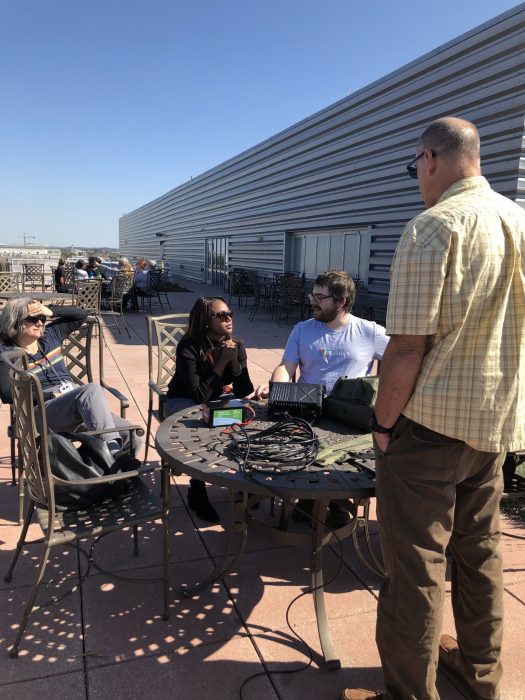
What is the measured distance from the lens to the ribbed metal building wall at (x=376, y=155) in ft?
23.0

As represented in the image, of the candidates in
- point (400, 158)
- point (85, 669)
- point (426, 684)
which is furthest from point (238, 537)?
point (400, 158)

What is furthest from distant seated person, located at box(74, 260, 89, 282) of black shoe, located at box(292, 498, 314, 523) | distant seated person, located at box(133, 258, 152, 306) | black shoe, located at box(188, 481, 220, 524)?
black shoe, located at box(292, 498, 314, 523)

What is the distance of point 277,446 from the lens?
2090mm

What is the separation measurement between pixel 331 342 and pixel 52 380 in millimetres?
1836

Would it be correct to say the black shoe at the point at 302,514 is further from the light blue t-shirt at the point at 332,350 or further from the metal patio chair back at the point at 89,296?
the metal patio chair back at the point at 89,296

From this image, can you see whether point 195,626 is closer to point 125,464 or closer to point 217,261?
point 125,464

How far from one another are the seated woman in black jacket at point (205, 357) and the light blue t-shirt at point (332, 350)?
0.37 meters

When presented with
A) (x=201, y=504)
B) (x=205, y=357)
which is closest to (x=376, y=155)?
(x=205, y=357)

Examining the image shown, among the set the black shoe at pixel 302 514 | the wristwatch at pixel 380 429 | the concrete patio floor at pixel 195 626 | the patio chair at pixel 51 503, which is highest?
the wristwatch at pixel 380 429

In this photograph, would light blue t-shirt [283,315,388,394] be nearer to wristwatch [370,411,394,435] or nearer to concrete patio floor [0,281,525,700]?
concrete patio floor [0,281,525,700]

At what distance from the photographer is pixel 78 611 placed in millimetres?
2129

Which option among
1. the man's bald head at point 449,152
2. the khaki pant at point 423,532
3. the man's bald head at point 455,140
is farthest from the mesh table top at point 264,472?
the man's bald head at point 455,140

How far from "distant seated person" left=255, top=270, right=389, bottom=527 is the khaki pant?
133 cm

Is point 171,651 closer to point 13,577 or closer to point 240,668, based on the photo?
point 240,668
